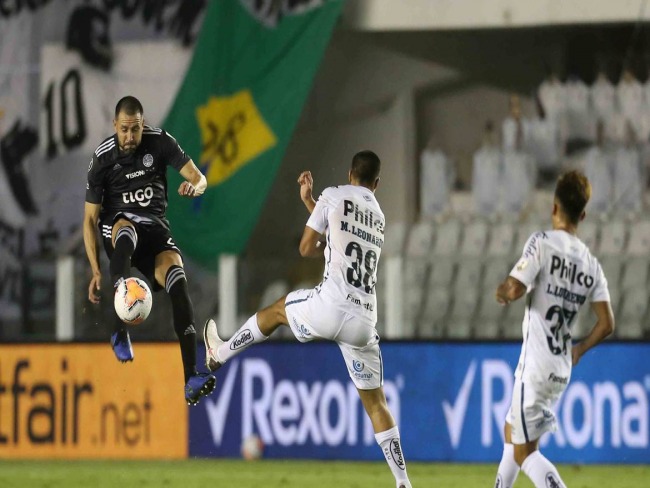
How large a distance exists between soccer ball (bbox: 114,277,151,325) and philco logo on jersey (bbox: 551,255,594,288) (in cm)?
254

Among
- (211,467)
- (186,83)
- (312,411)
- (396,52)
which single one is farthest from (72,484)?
(396,52)

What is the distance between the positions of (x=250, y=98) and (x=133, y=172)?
6452 mm

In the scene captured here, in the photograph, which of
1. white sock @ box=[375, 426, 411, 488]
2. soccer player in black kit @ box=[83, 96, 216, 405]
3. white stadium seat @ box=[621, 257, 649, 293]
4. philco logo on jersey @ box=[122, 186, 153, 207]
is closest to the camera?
white sock @ box=[375, 426, 411, 488]

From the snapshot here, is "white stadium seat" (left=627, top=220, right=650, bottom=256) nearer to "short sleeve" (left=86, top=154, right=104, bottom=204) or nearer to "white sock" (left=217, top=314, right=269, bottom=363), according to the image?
"white sock" (left=217, top=314, right=269, bottom=363)

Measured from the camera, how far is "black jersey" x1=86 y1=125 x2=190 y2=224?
9602mm

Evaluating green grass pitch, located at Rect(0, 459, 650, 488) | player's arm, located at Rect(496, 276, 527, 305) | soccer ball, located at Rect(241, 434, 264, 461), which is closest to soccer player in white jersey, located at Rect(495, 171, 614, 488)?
player's arm, located at Rect(496, 276, 527, 305)

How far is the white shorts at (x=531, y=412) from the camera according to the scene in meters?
7.80

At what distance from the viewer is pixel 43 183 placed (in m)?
16.8

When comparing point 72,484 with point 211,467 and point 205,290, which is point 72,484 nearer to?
point 211,467

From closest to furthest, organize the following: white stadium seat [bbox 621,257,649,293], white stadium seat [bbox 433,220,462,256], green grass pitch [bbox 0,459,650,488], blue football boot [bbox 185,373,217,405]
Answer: blue football boot [bbox 185,373,217,405] < green grass pitch [bbox 0,459,650,488] < white stadium seat [bbox 621,257,649,293] < white stadium seat [bbox 433,220,462,256]

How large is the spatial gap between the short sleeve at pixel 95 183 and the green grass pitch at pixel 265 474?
8.85 feet

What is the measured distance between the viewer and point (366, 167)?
9070 millimetres

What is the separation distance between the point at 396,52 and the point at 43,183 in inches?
155

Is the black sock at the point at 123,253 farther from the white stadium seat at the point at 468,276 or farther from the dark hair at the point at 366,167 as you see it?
the white stadium seat at the point at 468,276
